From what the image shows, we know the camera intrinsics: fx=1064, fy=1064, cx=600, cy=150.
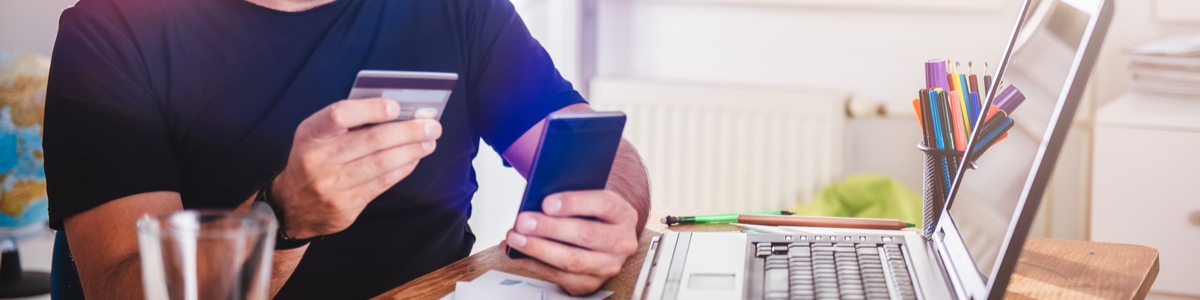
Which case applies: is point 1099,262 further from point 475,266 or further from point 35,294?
point 35,294

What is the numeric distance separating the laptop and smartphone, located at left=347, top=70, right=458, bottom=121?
8.7 inches

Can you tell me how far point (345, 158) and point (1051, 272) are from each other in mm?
667

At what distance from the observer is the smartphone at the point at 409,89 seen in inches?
31.2

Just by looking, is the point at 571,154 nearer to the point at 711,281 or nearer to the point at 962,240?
the point at 711,281

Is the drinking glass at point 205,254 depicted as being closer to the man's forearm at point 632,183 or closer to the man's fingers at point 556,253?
the man's fingers at point 556,253

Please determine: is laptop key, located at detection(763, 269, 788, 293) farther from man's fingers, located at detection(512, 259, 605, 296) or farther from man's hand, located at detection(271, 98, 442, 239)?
man's hand, located at detection(271, 98, 442, 239)

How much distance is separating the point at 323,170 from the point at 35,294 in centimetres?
178

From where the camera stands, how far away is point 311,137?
0.87 meters

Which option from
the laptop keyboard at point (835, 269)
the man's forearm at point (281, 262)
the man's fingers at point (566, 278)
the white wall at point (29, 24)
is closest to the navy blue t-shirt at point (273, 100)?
the man's forearm at point (281, 262)

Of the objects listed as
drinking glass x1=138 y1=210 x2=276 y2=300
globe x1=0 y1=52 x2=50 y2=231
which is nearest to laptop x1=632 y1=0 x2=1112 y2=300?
drinking glass x1=138 y1=210 x2=276 y2=300

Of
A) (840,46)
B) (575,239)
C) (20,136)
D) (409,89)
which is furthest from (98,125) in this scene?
(840,46)

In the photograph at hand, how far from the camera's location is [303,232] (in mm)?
954

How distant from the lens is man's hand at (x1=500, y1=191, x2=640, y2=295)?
872 mm

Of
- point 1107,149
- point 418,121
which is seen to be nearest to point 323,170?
point 418,121
